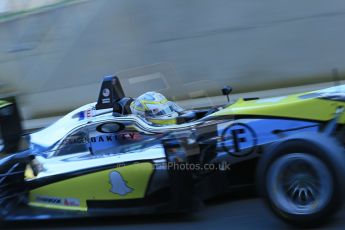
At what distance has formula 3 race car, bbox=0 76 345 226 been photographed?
3.76m

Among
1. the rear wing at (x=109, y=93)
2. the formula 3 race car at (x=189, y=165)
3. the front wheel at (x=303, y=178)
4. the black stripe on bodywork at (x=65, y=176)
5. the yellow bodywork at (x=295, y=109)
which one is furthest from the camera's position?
the rear wing at (x=109, y=93)

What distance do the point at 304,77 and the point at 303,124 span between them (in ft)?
22.8

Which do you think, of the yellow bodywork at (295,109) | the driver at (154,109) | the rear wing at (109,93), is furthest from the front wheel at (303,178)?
the rear wing at (109,93)

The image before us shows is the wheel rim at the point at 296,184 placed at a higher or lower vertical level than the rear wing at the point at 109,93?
lower

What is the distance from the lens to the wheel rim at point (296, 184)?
367 centimetres

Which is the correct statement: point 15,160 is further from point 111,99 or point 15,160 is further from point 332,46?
point 332,46

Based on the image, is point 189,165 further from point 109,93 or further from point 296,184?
point 109,93

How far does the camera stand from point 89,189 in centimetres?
457

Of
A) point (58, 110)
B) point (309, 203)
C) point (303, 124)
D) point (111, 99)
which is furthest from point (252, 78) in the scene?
point (309, 203)

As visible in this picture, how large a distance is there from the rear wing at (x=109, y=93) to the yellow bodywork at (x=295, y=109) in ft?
4.54

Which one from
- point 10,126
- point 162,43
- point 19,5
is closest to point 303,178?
point 10,126

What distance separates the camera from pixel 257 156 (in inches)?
180

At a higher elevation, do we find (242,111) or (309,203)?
(242,111)

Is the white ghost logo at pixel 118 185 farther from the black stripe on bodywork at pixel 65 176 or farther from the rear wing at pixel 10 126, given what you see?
→ the rear wing at pixel 10 126
